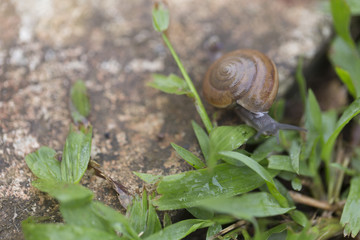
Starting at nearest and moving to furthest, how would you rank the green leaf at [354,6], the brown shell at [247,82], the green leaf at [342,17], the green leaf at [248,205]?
the green leaf at [248,205] < the brown shell at [247,82] < the green leaf at [342,17] < the green leaf at [354,6]

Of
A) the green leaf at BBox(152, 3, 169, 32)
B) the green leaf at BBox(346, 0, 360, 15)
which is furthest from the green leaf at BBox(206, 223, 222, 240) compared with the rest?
the green leaf at BBox(346, 0, 360, 15)

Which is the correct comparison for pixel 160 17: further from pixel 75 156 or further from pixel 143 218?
pixel 143 218

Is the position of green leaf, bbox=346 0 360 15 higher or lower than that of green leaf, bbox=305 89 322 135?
higher

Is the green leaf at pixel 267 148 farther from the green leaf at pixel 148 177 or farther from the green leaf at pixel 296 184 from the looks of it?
the green leaf at pixel 148 177

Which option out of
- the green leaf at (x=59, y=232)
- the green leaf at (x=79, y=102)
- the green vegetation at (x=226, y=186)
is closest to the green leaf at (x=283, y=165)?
the green vegetation at (x=226, y=186)

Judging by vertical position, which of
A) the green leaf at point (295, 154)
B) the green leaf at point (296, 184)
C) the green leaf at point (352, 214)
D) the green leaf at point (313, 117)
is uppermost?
the green leaf at point (313, 117)

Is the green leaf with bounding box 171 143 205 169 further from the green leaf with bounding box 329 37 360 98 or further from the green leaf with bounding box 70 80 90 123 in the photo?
the green leaf with bounding box 329 37 360 98
